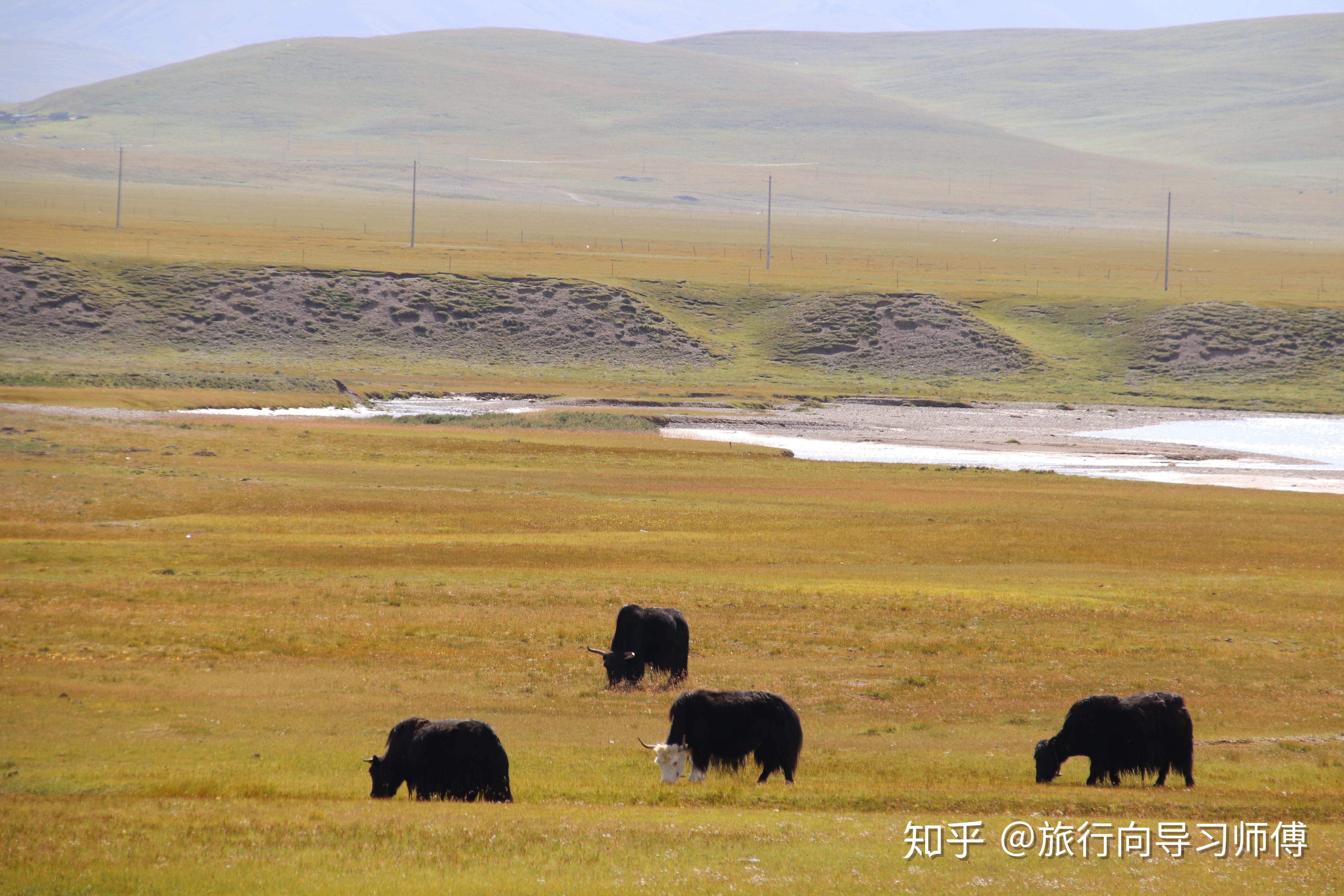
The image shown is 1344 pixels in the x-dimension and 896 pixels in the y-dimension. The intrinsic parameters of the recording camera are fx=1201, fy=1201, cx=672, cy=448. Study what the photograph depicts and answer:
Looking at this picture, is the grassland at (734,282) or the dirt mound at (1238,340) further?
the dirt mound at (1238,340)

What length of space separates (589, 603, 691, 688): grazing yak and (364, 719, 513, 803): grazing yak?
637cm

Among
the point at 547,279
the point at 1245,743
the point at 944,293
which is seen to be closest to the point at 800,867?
the point at 1245,743

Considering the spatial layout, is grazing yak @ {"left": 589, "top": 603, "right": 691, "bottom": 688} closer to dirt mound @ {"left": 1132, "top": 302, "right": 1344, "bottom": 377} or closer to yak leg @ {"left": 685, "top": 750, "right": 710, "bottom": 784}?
yak leg @ {"left": 685, "top": 750, "right": 710, "bottom": 784}

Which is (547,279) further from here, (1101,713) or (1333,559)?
(1101,713)

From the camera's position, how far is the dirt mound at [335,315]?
9312 centimetres

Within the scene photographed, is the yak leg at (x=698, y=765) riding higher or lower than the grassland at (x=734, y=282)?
lower

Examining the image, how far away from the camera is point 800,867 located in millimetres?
10789

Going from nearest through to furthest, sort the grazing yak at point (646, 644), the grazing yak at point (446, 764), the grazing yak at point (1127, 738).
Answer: the grazing yak at point (446, 764)
the grazing yak at point (1127, 738)
the grazing yak at point (646, 644)

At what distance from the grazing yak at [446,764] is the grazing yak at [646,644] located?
6.37m

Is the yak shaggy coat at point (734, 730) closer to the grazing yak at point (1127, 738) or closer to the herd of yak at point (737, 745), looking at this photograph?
the herd of yak at point (737, 745)

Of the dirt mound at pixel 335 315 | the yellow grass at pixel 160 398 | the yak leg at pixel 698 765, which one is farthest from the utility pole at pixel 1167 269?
the yak leg at pixel 698 765

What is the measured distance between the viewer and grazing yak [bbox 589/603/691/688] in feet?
65.1

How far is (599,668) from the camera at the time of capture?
69.6 feet

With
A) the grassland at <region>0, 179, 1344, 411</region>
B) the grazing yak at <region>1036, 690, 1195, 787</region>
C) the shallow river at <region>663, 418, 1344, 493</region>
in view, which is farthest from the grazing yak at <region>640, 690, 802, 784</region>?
the grassland at <region>0, 179, 1344, 411</region>
